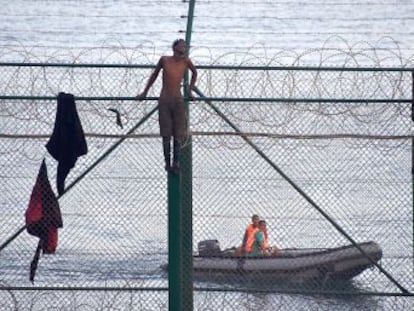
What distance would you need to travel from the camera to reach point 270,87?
983cm

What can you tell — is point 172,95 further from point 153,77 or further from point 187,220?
point 187,220

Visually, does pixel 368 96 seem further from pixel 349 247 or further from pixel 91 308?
pixel 91 308

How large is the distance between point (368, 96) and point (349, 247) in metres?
1.37

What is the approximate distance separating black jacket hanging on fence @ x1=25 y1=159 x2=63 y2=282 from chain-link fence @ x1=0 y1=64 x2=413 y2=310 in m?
0.16

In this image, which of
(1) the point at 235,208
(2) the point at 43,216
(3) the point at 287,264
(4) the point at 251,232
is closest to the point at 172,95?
(1) the point at 235,208

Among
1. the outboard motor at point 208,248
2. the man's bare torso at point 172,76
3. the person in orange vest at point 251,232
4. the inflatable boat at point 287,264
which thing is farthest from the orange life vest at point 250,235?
the man's bare torso at point 172,76

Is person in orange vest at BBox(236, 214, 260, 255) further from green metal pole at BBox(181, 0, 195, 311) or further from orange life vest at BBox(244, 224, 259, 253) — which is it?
green metal pole at BBox(181, 0, 195, 311)

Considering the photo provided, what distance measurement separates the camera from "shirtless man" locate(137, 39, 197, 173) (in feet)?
29.9

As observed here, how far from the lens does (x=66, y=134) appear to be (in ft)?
30.4

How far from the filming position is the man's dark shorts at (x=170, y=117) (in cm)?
911

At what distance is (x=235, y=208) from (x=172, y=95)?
125 centimetres

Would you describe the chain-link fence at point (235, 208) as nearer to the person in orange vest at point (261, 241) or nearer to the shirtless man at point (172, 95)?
the person in orange vest at point (261, 241)

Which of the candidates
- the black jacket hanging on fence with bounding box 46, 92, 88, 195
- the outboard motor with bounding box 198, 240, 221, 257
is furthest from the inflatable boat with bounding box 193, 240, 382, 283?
the black jacket hanging on fence with bounding box 46, 92, 88, 195

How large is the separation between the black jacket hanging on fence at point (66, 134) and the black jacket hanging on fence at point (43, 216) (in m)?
0.19
